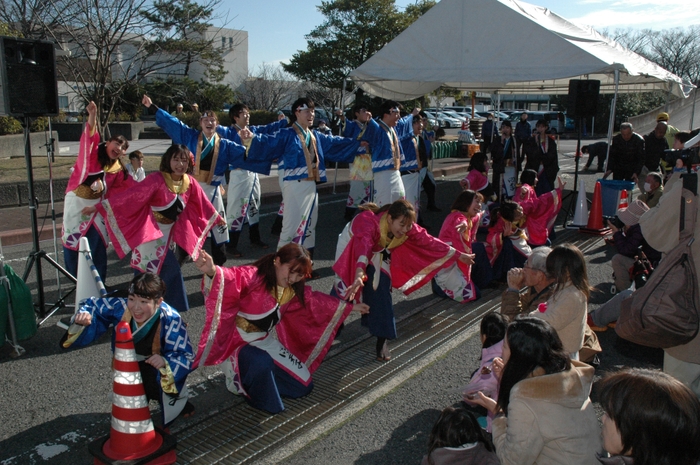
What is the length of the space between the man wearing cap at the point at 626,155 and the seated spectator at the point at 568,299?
7.59m

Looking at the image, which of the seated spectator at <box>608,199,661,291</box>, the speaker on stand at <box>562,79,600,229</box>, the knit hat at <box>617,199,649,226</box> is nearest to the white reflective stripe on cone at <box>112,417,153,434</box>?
the knit hat at <box>617,199,649,226</box>

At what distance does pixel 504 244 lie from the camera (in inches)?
260

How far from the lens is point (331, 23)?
23531mm

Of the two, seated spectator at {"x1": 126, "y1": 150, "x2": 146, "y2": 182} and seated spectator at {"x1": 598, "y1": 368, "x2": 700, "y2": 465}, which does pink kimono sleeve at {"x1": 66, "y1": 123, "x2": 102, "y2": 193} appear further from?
seated spectator at {"x1": 598, "y1": 368, "x2": 700, "y2": 465}

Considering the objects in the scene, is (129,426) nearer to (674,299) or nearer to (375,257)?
(375,257)

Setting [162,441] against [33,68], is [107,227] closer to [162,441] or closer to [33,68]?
[33,68]

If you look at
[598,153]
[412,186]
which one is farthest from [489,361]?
[598,153]

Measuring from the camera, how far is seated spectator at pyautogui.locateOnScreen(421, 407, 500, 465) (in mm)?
2598

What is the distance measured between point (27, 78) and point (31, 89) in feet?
0.30

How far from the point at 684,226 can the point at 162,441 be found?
2.98 meters

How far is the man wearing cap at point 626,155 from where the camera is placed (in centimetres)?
1079

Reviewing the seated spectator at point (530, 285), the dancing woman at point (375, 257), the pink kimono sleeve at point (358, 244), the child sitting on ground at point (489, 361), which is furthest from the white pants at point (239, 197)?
the child sitting on ground at point (489, 361)

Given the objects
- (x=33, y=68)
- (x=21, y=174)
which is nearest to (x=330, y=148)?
(x=33, y=68)

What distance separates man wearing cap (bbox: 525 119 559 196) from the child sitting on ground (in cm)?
761
